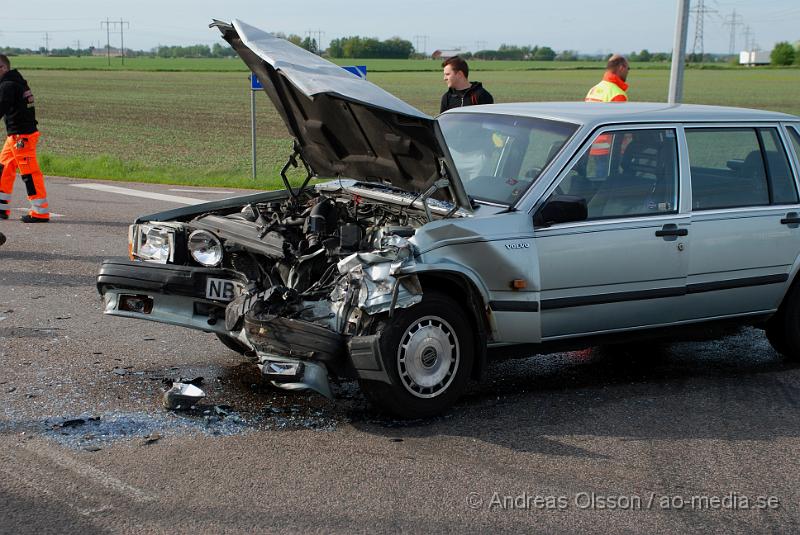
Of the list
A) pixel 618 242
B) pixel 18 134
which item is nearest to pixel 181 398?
pixel 618 242

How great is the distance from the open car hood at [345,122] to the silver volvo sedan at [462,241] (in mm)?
15

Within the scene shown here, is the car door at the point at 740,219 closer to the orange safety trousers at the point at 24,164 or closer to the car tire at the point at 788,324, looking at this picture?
the car tire at the point at 788,324

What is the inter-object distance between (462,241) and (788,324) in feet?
8.73

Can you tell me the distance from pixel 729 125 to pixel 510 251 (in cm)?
204

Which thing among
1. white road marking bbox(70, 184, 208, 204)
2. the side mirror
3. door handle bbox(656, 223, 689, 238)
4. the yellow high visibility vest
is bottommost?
white road marking bbox(70, 184, 208, 204)

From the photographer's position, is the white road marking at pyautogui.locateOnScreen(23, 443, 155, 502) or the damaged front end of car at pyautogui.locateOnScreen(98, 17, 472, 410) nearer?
the white road marking at pyautogui.locateOnScreen(23, 443, 155, 502)

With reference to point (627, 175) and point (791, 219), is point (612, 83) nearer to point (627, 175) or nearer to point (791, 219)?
point (791, 219)

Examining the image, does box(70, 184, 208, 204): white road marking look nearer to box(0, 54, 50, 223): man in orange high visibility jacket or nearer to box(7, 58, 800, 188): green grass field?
box(7, 58, 800, 188): green grass field

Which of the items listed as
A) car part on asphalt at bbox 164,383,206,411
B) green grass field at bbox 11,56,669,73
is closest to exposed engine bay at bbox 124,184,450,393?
car part on asphalt at bbox 164,383,206,411

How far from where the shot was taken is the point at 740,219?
617 centimetres

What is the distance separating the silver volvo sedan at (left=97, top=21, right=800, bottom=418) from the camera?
16.8 feet

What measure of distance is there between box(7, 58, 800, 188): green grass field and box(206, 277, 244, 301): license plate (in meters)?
10.5

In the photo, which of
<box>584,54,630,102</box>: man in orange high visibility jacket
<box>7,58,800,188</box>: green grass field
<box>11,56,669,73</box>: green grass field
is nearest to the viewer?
<box>584,54,630,102</box>: man in orange high visibility jacket

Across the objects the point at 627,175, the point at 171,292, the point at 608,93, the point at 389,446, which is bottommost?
the point at 389,446
